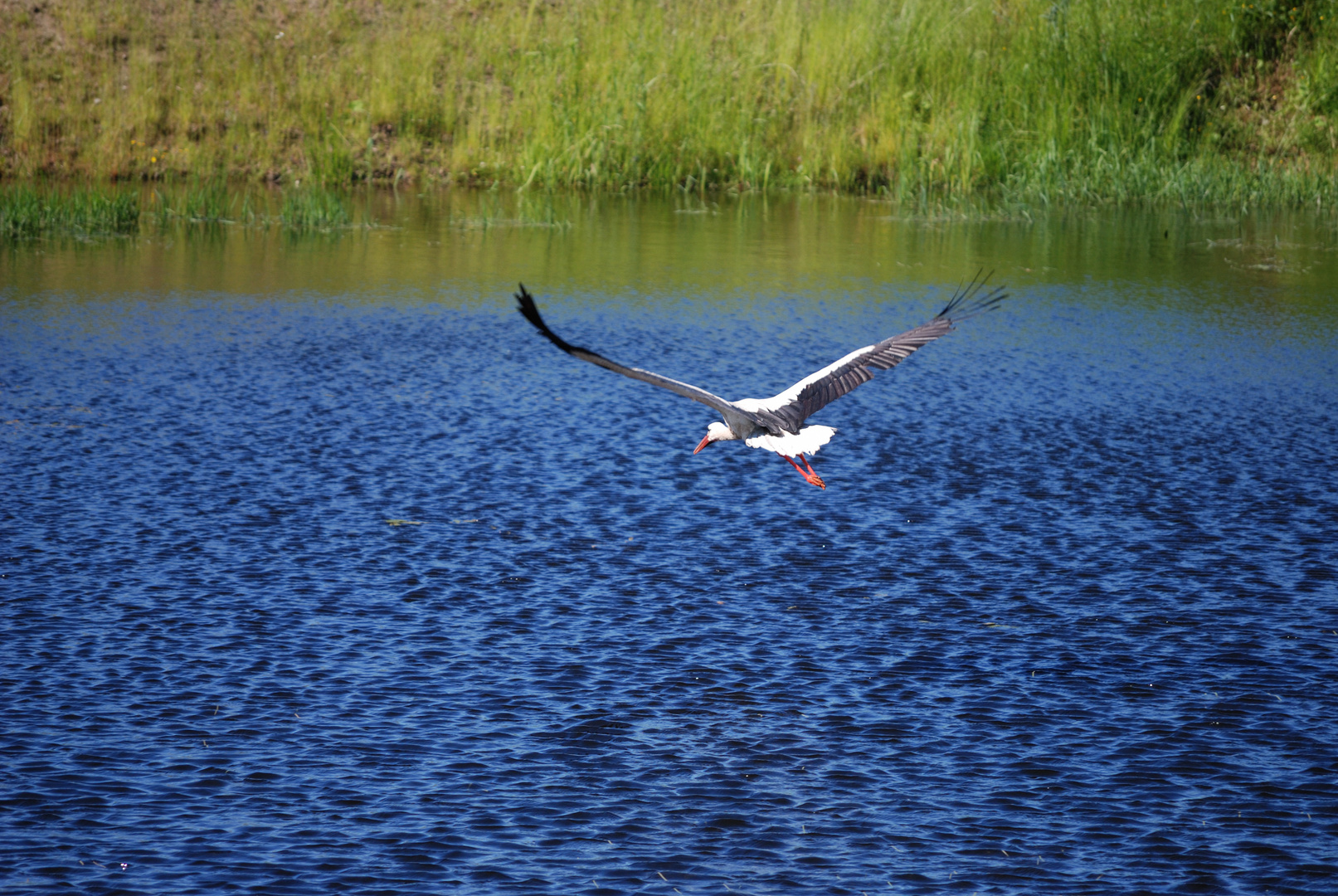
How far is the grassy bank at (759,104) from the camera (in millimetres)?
18781

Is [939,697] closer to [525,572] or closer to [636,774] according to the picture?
[636,774]

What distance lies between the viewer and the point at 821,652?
20.0 ft

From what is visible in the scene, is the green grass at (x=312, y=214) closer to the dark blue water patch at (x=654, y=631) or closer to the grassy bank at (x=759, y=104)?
the grassy bank at (x=759, y=104)

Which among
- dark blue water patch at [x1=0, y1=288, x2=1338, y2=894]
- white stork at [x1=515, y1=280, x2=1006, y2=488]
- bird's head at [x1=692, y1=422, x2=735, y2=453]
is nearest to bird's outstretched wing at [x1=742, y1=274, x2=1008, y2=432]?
white stork at [x1=515, y1=280, x2=1006, y2=488]

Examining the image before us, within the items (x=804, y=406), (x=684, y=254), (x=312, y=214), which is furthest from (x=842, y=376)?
(x=312, y=214)

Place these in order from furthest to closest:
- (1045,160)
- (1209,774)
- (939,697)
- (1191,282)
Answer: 1. (1045,160)
2. (1191,282)
3. (939,697)
4. (1209,774)

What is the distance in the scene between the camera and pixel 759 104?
2070 centimetres

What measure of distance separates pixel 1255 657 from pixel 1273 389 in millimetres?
4871

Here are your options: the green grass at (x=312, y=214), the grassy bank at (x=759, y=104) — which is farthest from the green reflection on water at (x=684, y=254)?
the grassy bank at (x=759, y=104)

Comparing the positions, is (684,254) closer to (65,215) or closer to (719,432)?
(65,215)

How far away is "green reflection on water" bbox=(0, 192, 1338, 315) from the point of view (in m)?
13.8

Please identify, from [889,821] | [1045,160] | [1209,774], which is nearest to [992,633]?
A: [1209,774]

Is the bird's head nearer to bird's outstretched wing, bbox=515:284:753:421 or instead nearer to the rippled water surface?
the rippled water surface

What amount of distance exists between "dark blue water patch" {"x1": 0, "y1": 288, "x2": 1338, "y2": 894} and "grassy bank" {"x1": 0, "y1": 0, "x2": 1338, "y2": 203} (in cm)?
833
